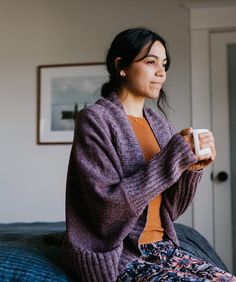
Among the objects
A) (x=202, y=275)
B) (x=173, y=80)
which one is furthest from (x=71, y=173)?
(x=173, y=80)

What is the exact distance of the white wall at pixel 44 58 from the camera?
Result: 2.98 meters

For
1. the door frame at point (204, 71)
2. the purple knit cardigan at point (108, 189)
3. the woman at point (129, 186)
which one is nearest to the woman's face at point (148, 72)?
the woman at point (129, 186)

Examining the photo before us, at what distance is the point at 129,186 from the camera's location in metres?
1.05

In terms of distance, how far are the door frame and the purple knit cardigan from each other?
182 cm

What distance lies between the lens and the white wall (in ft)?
9.77

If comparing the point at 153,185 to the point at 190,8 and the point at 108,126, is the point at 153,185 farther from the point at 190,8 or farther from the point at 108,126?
the point at 190,8

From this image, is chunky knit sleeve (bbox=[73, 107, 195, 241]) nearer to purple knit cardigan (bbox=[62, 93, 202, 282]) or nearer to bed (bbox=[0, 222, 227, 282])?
purple knit cardigan (bbox=[62, 93, 202, 282])

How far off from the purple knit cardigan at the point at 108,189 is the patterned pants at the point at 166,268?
1.2 inches

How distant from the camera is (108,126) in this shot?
45.1 inches

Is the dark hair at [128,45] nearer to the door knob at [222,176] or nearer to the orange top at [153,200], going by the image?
the orange top at [153,200]

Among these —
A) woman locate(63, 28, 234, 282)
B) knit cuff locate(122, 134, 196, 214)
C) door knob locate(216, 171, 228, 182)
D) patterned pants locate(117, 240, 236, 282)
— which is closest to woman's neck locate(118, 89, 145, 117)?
woman locate(63, 28, 234, 282)

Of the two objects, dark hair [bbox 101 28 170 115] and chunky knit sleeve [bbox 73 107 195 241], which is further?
dark hair [bbox 101 28 170 115]

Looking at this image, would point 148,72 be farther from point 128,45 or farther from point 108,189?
point 108,189

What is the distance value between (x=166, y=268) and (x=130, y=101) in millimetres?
503
